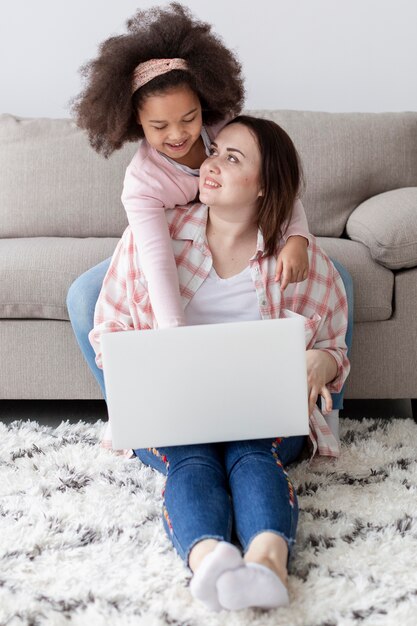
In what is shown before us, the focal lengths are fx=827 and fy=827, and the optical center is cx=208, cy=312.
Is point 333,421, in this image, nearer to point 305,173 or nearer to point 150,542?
point 150,542

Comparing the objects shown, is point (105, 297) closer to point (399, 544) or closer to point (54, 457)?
point (54, 457)

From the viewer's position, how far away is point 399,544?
1458 millimetres

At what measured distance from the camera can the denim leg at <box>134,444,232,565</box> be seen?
1366 millimetres

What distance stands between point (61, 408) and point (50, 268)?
48cm

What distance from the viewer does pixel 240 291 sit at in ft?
5.84

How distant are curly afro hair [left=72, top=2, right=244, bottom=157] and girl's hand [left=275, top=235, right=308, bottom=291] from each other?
14.1 inches

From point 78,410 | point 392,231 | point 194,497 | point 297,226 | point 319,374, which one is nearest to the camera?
point 194,497

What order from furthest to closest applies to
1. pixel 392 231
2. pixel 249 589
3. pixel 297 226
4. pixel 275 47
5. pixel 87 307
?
pixel 275 47 → pixel 392 231 → pixel 87 307 → pixel 297 226 → pixel 249 589

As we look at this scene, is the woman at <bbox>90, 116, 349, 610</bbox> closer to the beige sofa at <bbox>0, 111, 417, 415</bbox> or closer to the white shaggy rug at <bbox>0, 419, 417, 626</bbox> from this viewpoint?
the white shaggy rug at <bbox>0, 419, 417, 626</bbox>

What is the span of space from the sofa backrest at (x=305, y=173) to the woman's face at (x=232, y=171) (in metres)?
0.85

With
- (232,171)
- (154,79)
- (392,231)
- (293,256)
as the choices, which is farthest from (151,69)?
(392,231)

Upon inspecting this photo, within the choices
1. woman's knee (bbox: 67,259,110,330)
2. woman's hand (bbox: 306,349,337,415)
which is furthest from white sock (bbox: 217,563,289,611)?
woman's knee (bbox: 67,259,110,330)

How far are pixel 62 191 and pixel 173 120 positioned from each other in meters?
0.97

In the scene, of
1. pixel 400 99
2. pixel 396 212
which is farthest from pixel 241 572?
pixel 400 99
